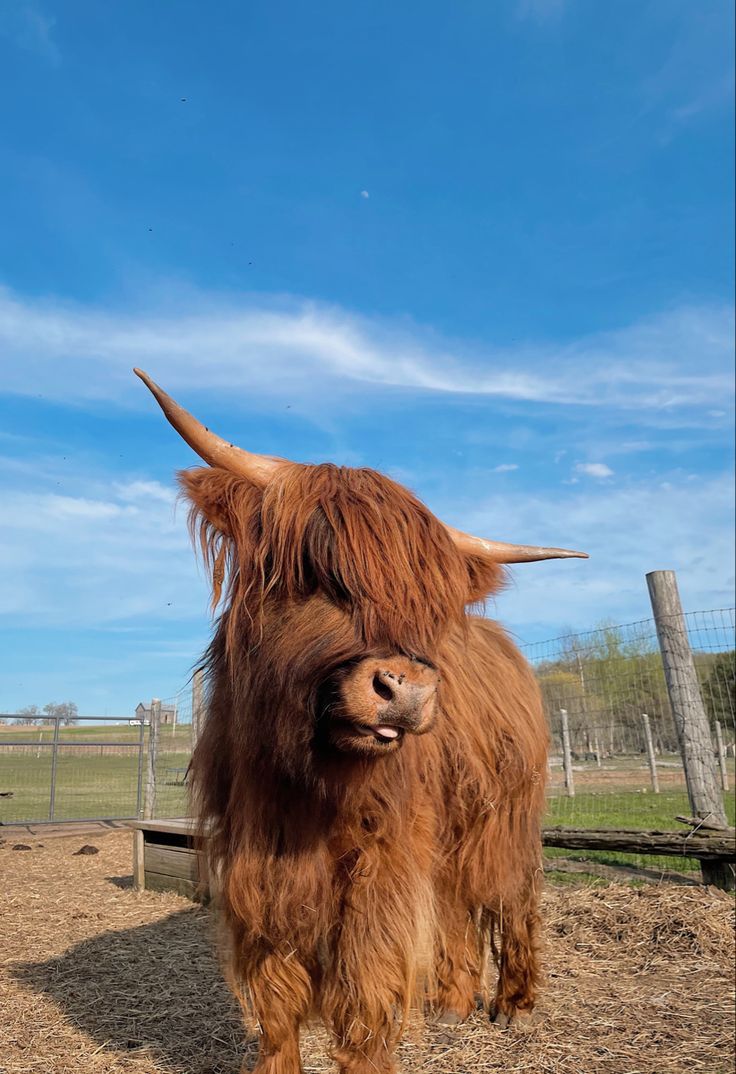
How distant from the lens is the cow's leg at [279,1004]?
102 inches

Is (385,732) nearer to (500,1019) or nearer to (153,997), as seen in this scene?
(500,1019)

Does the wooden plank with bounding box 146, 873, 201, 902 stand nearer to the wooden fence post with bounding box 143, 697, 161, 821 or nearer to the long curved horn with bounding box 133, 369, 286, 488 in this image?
the wooden fence post with bounding box 143, 697, 161, 821

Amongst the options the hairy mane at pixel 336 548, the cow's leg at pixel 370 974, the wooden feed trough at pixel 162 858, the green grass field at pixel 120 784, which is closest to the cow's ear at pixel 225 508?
the hairy mane at pixel 336 548

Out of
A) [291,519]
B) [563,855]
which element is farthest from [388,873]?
[563,855]

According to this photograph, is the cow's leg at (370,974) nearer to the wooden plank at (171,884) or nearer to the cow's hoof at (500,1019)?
the cow's hoof at (500,1019)

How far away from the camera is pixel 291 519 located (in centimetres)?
252

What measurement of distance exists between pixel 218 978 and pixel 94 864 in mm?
3982

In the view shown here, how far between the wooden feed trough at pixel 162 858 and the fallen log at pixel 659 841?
322 cm

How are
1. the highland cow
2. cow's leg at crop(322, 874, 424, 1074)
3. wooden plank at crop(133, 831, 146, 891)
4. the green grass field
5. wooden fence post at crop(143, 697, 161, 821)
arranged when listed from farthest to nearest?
wooden fence post at crop(143, 697, 161, 821) < the green grass field < wooden plank at crop(133, 831, 146, 891) < cow's leg at crop(322, 874, 424, 1074) < the highland cow

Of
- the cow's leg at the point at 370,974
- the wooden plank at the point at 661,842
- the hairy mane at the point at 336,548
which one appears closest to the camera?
the hairy mane at the point at 336,548

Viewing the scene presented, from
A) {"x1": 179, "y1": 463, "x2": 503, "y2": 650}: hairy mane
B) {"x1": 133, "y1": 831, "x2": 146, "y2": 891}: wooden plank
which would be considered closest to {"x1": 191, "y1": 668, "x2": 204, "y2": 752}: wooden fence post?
{"x1": 179, "y1": 463, "x2": 503, "y2": 650}: hairy mane

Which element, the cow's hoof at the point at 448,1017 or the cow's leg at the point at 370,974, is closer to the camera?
the cow's leg at the point at 370,974

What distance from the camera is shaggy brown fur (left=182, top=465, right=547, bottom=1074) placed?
232 centimetres

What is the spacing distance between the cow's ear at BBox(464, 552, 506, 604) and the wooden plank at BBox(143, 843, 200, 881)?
4.49 meters
